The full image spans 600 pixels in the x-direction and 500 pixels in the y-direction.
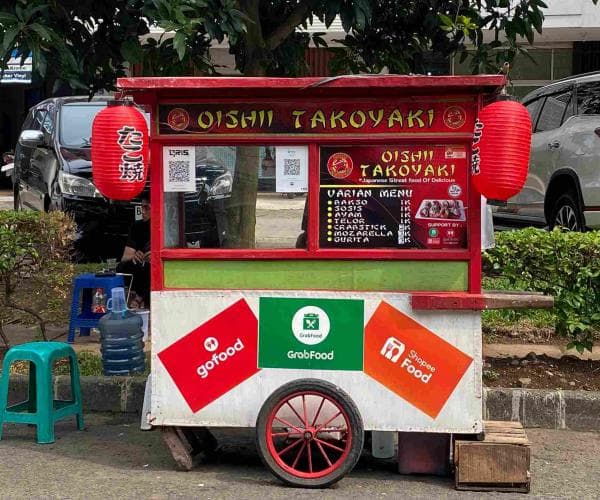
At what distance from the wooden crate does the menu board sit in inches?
40.9

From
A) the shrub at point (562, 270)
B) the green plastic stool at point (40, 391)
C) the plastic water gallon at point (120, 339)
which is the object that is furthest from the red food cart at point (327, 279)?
the shrub at point (562, 270)

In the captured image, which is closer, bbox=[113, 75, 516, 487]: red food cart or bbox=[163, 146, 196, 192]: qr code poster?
bbox=[113, 75, 516, 487]: red food cart

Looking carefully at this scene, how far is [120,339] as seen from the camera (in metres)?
6.36

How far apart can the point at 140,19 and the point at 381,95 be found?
2.30 meters

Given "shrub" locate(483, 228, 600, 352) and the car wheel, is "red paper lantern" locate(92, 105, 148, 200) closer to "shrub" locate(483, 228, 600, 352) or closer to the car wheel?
"shrub" locate(483, 228, 600, 352)

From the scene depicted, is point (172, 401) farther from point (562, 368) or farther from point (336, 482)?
point (562, 368)

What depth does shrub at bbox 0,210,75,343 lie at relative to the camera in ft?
22.4

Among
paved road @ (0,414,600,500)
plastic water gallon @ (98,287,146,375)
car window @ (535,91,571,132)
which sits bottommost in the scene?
paved road @ (0,414,600,500)

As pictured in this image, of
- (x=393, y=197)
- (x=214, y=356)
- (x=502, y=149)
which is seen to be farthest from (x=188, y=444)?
(x=502, y=149)

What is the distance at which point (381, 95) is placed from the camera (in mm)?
4812

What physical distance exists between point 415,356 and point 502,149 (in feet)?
3.75

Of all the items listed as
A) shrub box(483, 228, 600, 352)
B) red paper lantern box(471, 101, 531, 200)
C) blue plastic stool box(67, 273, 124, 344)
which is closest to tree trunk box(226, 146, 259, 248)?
red paper lantern box(471, 101, 531, 200)

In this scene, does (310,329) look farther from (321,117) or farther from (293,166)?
(321,117)

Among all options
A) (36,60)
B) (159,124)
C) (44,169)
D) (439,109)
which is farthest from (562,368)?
(44,169)
